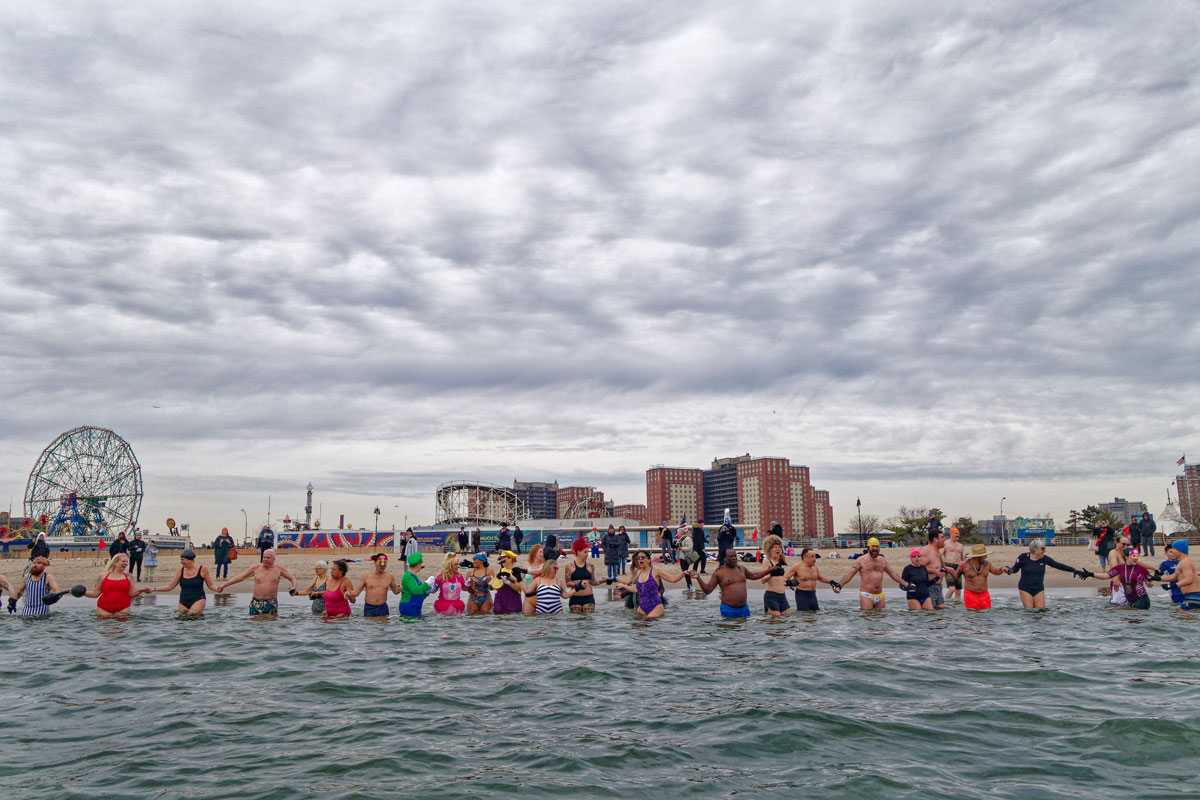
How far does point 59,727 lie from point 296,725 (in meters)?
2.24

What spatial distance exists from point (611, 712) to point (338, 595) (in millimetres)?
9451

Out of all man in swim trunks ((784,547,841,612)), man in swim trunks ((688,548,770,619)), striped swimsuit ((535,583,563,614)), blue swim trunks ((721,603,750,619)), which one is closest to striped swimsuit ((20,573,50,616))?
striped swimsuit ((535,583,563,614))

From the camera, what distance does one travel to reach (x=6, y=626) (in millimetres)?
14500

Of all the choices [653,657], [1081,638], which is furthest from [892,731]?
[1081,638]

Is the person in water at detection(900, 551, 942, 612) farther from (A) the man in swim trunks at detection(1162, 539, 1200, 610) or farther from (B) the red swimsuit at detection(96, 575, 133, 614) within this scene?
(B) the red swimsuit at detection(96, 575, 133, 614)

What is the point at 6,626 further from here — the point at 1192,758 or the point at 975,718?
the point at 1192,758

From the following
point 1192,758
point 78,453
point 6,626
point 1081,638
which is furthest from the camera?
point 78,453

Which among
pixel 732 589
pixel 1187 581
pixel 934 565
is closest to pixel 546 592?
pixel 732 589

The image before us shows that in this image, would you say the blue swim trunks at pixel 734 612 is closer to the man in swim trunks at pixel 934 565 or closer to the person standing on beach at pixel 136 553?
the man in swim trunks at pixel 934 565

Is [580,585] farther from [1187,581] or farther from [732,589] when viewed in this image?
[1187,581]

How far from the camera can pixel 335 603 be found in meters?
15.5

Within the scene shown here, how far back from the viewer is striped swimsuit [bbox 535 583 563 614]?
15.5m

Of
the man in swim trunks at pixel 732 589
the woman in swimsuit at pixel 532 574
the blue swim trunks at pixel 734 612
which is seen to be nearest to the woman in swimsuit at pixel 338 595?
the woman in swimsuit at pixel 532 574

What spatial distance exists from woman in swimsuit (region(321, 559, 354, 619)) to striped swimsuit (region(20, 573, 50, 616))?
5.70 metres
